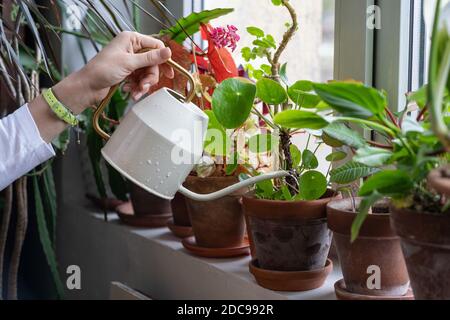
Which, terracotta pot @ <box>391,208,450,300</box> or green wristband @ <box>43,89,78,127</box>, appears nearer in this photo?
terracotta pot @ <box>391,208,450,300</box>

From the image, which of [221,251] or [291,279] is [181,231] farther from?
[291,279]

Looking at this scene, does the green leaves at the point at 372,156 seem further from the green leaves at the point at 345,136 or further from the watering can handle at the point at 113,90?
the watering can handle at the point at 113,90

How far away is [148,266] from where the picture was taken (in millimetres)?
1519

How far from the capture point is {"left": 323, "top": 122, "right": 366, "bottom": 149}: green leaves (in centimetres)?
86

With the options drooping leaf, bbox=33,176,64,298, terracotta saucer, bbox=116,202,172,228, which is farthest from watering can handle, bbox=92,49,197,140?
drooping leaf, bbox=33,176,64,298

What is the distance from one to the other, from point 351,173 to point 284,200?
0.18m

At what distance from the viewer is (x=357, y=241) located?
937mm

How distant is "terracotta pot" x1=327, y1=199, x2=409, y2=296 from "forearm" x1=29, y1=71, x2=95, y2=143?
1.45 ft

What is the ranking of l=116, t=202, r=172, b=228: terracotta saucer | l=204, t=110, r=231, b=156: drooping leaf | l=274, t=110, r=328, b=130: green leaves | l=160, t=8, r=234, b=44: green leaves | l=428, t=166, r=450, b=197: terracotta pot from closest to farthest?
1. l=428, t=166, r=450, b=197: terracotta pot
2. l=274, t=110, r=328, b=130: green leaves
3. l=204, t=110, r=231, b=156: drooping leaf
4. l=160, t=8, r=234, b=44: green leaves
5. l=116, t=202, r=172, b=228: terracotta saucer

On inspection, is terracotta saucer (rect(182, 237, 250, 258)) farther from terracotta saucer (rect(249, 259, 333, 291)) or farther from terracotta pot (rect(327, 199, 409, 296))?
terracotta pot (rect(327, 199, 409, 296))

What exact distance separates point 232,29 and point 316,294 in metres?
0.54

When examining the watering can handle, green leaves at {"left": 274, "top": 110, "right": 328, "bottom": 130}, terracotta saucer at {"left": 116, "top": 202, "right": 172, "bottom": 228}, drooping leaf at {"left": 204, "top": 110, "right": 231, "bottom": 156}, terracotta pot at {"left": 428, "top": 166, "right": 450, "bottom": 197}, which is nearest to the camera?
terracotta pot at {"left": 428, "top": 166, "right": 450, "bottom": 197}

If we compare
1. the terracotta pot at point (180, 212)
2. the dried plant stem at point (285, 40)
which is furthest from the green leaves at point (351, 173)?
the terracotta pot at point (180, 212)

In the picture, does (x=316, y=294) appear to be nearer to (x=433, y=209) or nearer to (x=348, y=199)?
(x=348, y=199)
